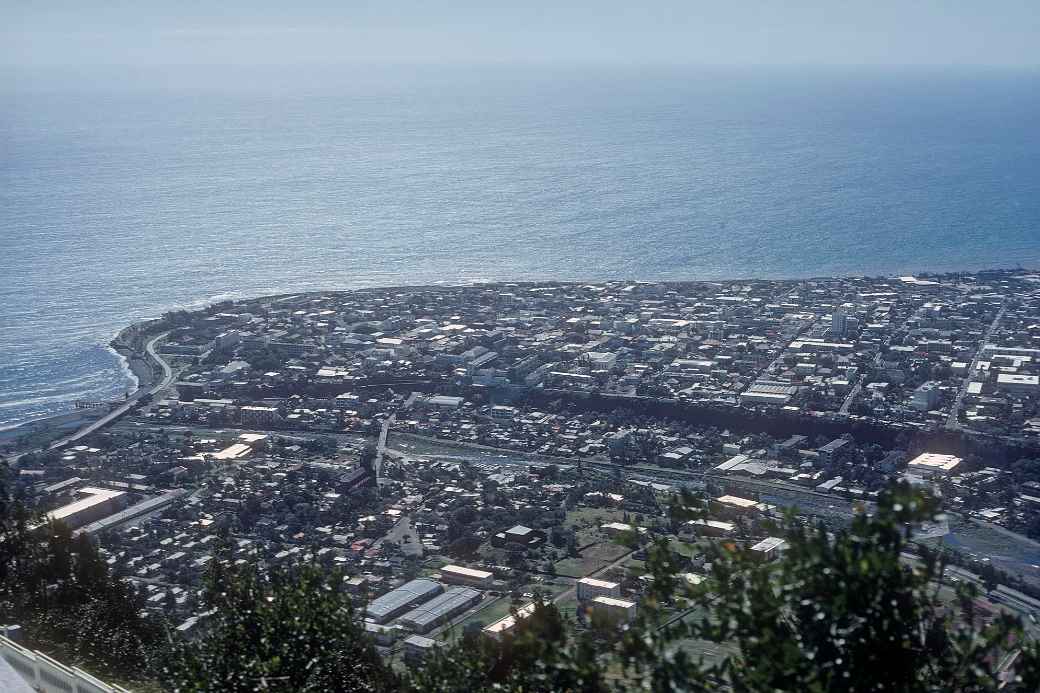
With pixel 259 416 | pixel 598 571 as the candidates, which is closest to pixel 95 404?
pixel 259 416

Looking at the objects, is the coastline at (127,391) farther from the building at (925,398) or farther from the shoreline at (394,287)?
the building at (925,398)

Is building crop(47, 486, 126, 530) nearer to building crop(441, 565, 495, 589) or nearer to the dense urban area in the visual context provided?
the dense urban area

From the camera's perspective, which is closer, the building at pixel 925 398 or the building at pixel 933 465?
the building at pixel 933 465

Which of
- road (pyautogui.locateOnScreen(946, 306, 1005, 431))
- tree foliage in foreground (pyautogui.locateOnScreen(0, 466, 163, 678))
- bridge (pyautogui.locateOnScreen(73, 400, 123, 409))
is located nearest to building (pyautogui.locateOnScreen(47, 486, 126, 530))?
tree foliage in foreground (pyautogui.locateOnScreen(0, 466, 163, 678))

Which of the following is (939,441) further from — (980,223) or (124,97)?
(124,97)

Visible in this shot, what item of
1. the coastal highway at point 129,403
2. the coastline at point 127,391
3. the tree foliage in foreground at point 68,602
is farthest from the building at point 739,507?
the coastline at point 127,391

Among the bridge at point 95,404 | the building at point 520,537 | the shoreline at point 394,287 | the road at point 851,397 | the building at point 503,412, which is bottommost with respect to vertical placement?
the shoreline at point 394,287

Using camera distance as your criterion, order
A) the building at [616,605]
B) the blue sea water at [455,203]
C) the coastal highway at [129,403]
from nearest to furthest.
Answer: the building at [616,605] < the coastal highway at [129,403] < the blue sea water at [455,203]
